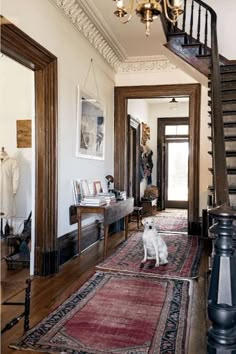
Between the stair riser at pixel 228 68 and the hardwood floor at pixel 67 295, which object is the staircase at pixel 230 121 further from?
the hardwood floor at pixel 67 295

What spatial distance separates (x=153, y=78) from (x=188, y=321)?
15.6 ft

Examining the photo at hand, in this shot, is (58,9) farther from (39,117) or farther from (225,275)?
(225,275)

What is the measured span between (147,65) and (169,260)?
12.2ft

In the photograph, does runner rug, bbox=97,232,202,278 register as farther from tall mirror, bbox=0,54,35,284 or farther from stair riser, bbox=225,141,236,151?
tall mirror, bbox=0,54,35,284

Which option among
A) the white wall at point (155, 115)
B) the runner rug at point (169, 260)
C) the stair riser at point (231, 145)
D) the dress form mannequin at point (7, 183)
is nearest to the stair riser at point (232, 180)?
the stair riser at point (231, 145)

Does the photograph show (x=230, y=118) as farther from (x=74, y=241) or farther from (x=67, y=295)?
(x=67, y=295)

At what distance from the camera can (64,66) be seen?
3.96 m

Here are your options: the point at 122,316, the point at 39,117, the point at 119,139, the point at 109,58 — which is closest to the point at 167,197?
the point at 119,139

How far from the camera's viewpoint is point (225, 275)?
1.13 metres

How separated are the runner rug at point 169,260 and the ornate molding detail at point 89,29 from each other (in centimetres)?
291

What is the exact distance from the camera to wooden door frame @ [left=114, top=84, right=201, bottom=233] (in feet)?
19.6

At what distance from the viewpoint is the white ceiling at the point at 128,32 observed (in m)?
4.30

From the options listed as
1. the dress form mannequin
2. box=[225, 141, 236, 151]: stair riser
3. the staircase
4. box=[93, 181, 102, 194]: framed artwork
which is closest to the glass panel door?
box=[93, 181, 102, 194]: framed artwork

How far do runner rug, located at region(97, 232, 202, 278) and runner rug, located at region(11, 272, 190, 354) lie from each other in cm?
35
